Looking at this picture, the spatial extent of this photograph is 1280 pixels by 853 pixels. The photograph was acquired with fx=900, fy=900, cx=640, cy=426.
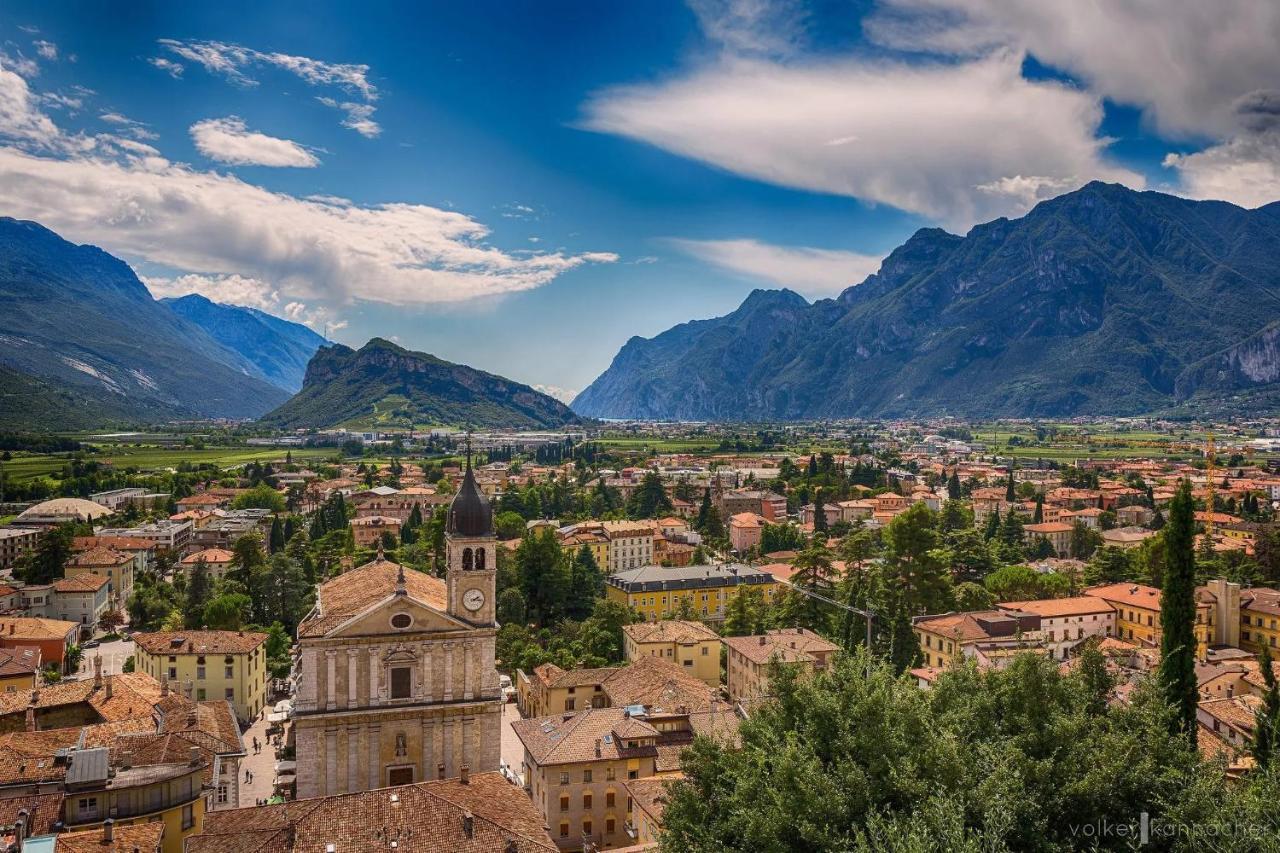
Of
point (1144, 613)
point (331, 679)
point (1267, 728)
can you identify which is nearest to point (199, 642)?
point (331, 679)

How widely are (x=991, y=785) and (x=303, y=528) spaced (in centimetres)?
10001

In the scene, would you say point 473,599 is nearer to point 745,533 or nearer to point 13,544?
point 745,533

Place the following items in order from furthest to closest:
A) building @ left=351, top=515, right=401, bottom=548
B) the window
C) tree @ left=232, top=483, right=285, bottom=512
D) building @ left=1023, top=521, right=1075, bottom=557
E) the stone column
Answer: tree @ left=232, top=483, right=285, bottom=512
building @ left=1023, top=521, right=1075, bottom=557
building @ left=351, top=515, right=401, bottom=548
the window
the stone column

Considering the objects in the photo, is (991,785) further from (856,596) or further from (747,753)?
(856,596)

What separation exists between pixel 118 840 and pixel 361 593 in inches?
643

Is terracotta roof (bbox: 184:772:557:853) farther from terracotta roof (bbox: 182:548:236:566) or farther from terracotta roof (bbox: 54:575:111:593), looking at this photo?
terracotta roof (bbox: 182:548:236:566)

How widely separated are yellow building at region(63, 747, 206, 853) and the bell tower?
11.0 m

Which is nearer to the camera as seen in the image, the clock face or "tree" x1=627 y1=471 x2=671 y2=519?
the clock face

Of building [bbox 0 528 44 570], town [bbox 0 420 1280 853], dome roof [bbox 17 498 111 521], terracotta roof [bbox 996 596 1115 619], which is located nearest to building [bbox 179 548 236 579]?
town [bbox 0 420 1280 853]

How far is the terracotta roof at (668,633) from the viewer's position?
181 feet

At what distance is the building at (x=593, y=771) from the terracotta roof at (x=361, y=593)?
7.43 metres

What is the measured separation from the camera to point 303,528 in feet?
341

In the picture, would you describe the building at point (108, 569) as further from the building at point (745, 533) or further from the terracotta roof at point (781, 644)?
the building at point (745, 533)

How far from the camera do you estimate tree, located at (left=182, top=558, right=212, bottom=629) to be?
64.8 meters
